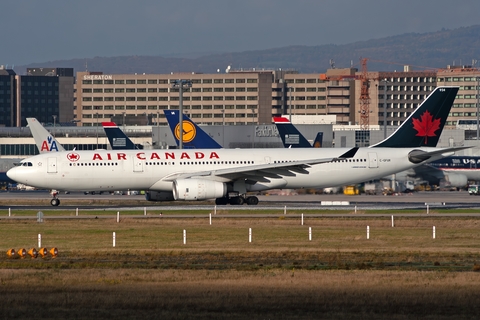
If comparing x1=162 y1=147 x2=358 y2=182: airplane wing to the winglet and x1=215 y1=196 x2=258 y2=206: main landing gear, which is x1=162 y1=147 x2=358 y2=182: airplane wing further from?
x1=215 y1=196 x2=258 y2=206: main landing gear

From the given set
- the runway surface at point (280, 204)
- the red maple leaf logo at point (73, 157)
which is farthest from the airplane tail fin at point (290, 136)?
the red maple leaf logo at point (73, 157)

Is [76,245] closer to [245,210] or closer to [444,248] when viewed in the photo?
[444,248]

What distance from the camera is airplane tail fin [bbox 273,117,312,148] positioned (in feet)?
356

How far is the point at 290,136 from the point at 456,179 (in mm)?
20495

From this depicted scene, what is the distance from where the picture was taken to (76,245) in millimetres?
41375

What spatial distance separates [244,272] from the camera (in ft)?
104

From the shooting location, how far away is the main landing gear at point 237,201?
218ft

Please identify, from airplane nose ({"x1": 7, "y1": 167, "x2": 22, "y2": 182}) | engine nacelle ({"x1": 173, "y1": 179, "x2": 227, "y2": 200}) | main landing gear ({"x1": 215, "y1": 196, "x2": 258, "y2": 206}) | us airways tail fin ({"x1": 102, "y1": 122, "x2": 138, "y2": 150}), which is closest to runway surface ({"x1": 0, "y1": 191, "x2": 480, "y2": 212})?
main landing gear ({"x1": 215, "y1": 196, "x2": 258, "y2": 206})

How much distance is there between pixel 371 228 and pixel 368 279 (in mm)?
19246

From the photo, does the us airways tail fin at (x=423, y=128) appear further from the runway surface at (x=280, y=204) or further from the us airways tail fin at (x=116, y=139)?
the us airways tail fin at (x=116, y=139)

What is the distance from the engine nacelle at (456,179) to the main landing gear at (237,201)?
1716 inches

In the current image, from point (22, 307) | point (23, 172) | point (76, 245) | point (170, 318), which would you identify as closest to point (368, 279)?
point (170, 318)

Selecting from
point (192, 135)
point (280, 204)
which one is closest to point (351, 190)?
point (280, 204)

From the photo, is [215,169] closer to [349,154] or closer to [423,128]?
[349,154]
